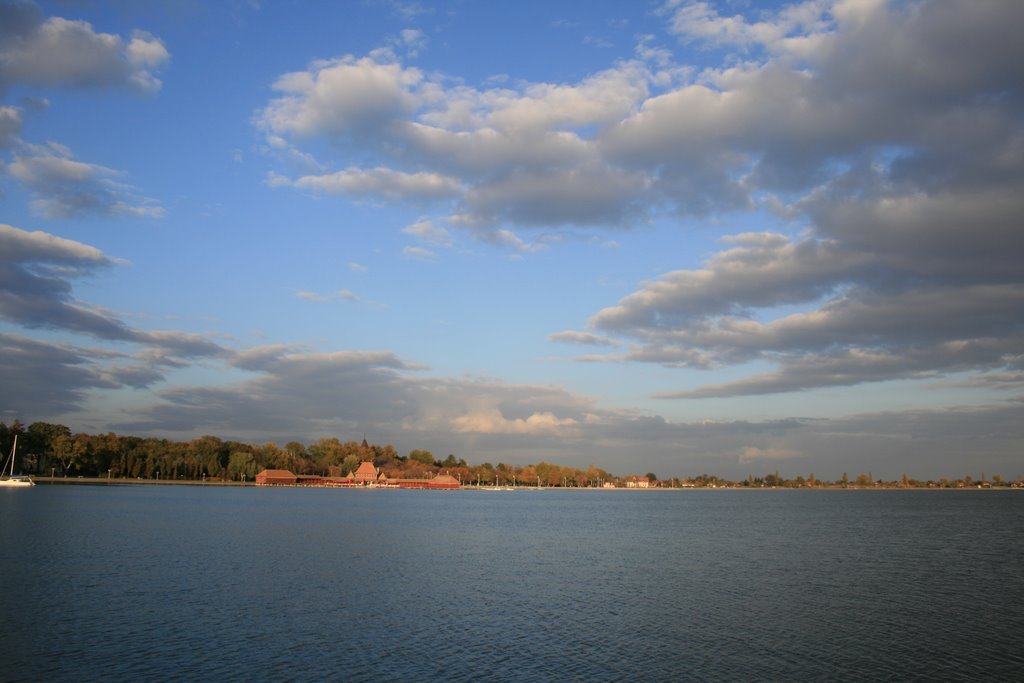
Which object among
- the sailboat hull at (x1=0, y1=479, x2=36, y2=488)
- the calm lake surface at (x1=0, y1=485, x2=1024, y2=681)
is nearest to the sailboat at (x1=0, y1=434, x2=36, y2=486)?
the sailboat hull at (x1=0, y1=479, x2=36, y2=488)

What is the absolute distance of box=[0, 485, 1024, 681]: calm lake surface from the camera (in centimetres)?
2738

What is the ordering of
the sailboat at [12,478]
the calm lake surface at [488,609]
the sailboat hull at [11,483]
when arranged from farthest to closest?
the sailboat at [12,478]
the sailboat hull at [11,483]
the calm lake surface at [488,609]

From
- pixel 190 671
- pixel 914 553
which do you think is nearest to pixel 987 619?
pixel 914 553

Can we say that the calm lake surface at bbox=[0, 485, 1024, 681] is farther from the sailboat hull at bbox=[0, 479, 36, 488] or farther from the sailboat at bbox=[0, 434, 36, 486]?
the sailboat at bbox=[0, 434, 36, 486]

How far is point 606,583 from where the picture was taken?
47094mm

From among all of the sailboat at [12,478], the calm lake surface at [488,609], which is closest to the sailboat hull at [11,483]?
the sailboat at [12,478]

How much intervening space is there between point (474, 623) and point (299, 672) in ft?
34.8

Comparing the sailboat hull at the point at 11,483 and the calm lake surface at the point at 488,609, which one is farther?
the sailboat hull at the point at 11,483

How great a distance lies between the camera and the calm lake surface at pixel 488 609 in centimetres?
2738

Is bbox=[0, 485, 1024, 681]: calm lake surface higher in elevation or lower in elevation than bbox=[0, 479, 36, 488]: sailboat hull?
higher

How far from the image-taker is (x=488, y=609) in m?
37.9

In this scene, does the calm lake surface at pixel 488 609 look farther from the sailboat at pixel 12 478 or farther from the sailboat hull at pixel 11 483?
the sailboat at pixel 12 478

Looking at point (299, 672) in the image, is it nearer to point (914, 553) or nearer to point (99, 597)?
point (99, 597)

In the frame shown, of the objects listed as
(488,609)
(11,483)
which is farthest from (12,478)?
(488,609)
